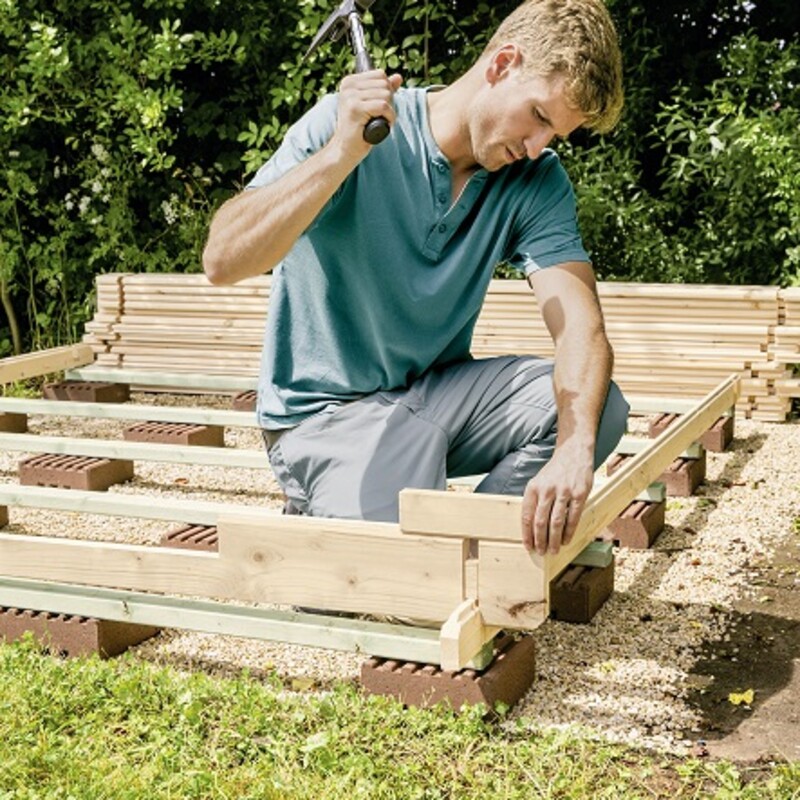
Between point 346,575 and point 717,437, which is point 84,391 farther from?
point 346,575

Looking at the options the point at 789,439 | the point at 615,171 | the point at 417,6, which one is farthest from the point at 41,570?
the point at 417,6

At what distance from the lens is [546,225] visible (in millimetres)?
3154

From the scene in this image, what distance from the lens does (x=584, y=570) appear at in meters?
3.48

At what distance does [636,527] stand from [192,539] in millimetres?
1438

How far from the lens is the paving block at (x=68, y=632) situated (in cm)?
313

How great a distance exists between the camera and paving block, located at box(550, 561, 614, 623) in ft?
11.1

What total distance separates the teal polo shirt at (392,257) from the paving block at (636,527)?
3.62 ft

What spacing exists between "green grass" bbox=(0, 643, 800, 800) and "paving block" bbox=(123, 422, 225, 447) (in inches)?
97.8

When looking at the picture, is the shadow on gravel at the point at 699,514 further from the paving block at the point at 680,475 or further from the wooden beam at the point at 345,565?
the wooden beam at the point at 345,565

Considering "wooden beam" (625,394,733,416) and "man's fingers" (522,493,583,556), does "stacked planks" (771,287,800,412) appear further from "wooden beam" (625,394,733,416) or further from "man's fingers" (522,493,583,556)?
"man's fingers" (522,493,583,556)

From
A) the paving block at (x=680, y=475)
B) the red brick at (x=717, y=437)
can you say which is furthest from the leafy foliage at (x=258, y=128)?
the paving block at (x=680, y=475)

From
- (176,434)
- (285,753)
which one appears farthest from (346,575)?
(176,434)

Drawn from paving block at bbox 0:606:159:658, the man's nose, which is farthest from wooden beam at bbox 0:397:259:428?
the man's nose

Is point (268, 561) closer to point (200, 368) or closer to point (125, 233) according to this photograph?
point (200, 368)
